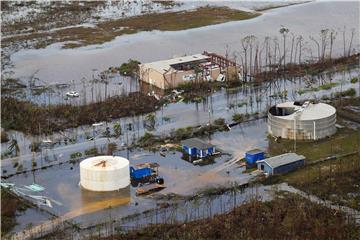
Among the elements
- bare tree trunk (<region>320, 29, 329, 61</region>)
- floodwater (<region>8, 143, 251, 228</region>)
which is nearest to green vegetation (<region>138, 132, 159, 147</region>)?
floodwater (<region>8, 143, 251, 228</region>)

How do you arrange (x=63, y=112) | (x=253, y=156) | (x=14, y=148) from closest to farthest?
(x=253, y=156) → (x=14, y=148) → (x=63, y=112)

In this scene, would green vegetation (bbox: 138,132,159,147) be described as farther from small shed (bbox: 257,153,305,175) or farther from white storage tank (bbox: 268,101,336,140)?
small shed (bbox: 257,153,305,175)

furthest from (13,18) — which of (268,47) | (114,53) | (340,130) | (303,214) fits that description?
(303,214)

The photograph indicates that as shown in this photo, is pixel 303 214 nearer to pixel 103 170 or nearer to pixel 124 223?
pixel 124 223

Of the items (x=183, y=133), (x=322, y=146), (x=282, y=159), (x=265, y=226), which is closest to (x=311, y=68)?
(x=322, y=146)

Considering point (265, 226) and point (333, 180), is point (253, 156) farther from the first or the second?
point (265, 226)
